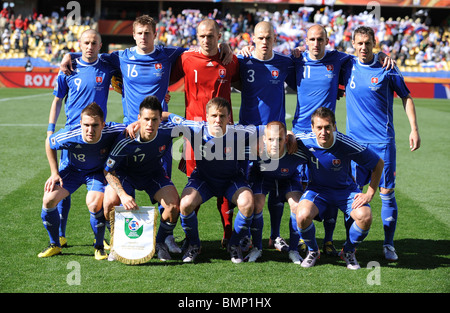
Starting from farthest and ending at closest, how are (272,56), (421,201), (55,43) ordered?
(55,43)
(421,201)
(272,56)

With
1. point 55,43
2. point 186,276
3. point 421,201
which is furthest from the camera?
point 55,43

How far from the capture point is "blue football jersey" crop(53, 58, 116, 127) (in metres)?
5.52

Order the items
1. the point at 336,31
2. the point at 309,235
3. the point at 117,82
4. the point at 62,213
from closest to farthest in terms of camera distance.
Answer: the point at 309,235 < the point at 62,213 < the point at 117,82 < the point at 336,31

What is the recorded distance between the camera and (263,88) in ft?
17.7

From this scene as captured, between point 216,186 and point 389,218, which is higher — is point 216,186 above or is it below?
above

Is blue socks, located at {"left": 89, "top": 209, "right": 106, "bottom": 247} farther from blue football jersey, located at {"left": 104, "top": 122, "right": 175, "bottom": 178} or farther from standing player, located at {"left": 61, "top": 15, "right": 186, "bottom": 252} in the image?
standing player, located at {"left": 61, "top": 15, "right": 186, "bottom": 252}

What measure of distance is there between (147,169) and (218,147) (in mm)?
714

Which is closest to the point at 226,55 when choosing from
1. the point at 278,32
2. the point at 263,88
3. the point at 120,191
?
the point at 263,88

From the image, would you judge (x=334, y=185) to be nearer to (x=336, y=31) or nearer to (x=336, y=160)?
(x=336, y=160)

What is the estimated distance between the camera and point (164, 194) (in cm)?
497

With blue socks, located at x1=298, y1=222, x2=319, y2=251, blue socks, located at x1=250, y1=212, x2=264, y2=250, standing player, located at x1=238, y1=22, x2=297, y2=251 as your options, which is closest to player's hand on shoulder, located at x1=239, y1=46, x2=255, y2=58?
standing player, located at x1=238, y1=22, x2=297, y2=251

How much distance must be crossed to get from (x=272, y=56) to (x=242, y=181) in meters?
1.36
